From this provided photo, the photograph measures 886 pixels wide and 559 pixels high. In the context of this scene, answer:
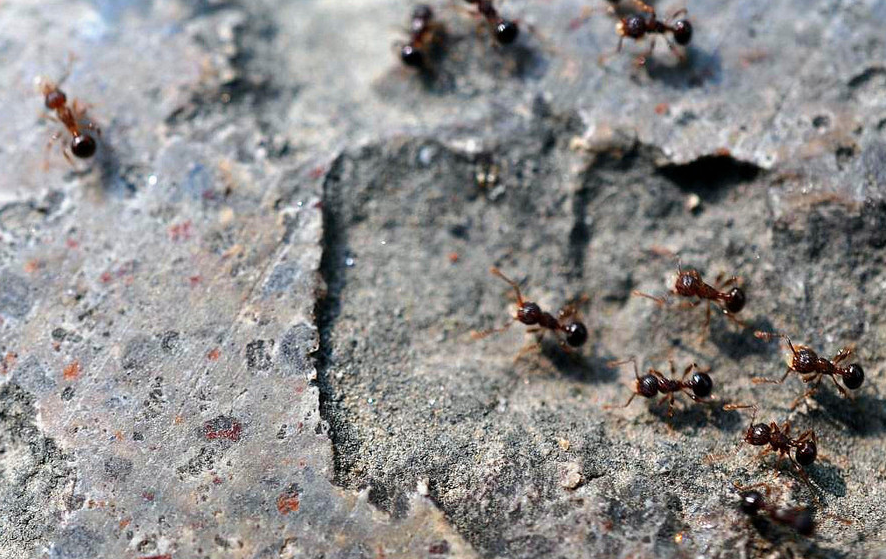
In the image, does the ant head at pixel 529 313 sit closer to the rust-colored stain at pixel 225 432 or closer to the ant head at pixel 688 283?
the ant head at pixel 688 283

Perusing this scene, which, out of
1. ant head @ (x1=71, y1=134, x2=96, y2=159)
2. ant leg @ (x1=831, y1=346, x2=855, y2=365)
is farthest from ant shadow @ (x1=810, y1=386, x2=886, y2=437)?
ant head @ (x1=71, y1=134, x2=96, y2=159)

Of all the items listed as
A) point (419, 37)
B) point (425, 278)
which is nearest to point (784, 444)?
point (425, 278)

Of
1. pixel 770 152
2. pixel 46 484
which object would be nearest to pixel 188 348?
pixel 46 484

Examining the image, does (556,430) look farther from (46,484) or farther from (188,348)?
(46,484)

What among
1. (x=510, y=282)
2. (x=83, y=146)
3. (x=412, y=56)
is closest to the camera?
(x=83, y=146)

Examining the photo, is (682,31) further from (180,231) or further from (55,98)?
(55,98)

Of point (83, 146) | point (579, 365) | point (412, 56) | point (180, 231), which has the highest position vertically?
point (412, 56)

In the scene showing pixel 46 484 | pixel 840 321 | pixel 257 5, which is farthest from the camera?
pixel 257 5
